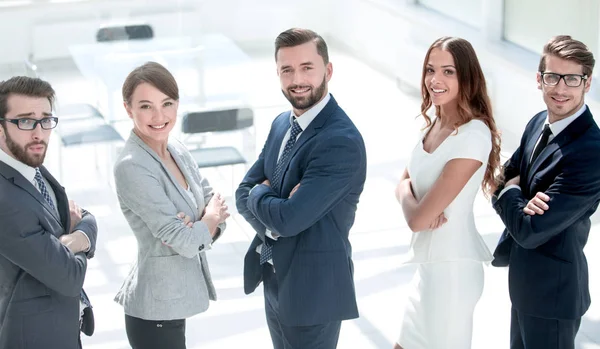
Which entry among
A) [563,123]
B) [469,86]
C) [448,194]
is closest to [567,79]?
[563,123]

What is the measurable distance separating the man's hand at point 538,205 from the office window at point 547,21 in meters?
4.35

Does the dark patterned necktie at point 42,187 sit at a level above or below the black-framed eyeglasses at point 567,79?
below

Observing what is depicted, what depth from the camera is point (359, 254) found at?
22.4 ft

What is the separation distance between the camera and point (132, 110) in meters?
3.94

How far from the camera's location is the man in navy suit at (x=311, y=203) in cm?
376

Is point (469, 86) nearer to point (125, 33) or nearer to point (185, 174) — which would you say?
point (185, 174)

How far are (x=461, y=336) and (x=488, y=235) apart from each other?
299cm

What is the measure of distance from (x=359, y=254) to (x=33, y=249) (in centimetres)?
368

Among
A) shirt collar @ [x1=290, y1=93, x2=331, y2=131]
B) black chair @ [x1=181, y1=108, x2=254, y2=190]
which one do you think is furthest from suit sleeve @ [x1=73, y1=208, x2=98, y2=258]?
black chair @ [x1=181, y1=108, x2=254, y2=190]

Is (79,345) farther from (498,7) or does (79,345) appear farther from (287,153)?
(498,7)

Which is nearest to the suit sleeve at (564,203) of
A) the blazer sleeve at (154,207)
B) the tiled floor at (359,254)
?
the blazer sleeve at (154,207)

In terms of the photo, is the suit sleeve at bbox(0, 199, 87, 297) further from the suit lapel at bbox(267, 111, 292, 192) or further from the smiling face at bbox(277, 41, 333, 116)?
the smiling face at bbox(277, 41, 333, 116)

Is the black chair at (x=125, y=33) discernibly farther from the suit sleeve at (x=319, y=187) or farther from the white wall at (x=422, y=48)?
the suit sleeve at (x=319, y=187)

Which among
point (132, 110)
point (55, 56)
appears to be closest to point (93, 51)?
point (55, 56)
